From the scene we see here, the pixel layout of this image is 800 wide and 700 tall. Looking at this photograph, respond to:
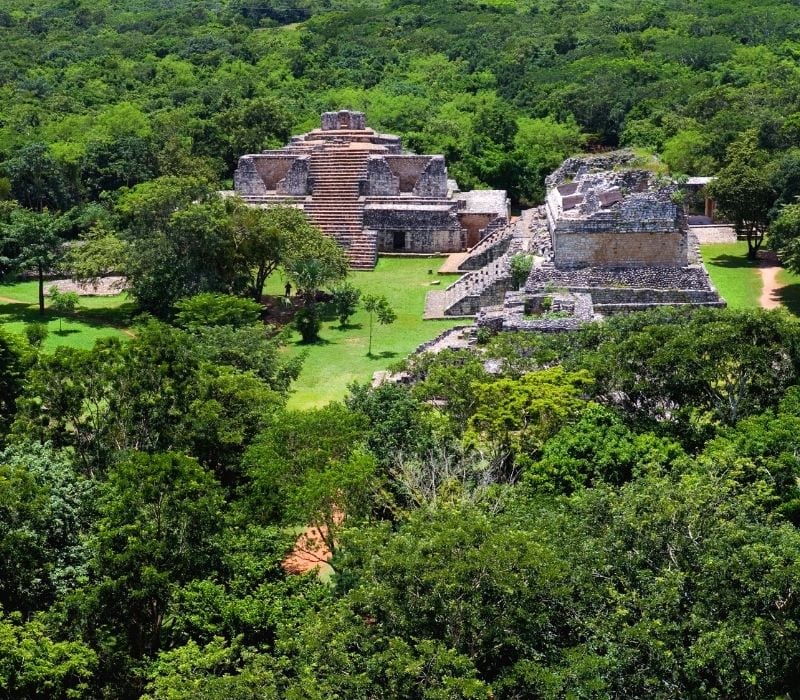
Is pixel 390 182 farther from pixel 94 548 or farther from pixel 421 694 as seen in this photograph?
pixel 421 694

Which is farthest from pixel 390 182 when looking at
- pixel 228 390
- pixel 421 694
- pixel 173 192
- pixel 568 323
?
pixel 421 694

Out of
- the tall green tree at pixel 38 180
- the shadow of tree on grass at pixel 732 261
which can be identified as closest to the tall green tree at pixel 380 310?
the shadow of tree on grass at pixel 732 261

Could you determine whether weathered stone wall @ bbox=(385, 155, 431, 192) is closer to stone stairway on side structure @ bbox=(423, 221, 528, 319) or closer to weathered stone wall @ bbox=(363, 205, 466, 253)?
weathered stone wall @ bbox=(363, 205, 466, 253)

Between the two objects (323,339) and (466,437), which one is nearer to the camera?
(466,437)

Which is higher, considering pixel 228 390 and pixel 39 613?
pixel 228 390

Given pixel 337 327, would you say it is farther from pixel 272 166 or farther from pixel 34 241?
pixel 272 166

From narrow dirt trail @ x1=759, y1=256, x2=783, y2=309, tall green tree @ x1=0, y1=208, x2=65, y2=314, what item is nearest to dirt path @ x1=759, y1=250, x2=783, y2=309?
narrow dirt trail @ x1=759, y1=256, x2=783, y2=309

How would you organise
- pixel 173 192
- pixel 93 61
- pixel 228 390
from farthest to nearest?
pixel 93 61 < pixel 173 192 < pixel 228 390

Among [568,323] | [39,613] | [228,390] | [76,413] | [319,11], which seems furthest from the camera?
[319,11]
